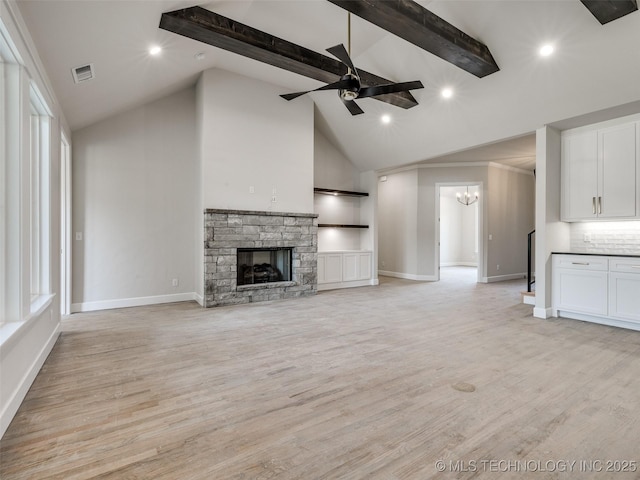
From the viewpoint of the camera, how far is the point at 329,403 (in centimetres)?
232

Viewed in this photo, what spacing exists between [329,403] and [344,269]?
517 cm

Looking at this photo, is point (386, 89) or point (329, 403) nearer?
point (329, 403)

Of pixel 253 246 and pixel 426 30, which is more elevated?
pixel 426 30

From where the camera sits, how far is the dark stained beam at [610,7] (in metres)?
3.09

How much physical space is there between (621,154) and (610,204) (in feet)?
2.10

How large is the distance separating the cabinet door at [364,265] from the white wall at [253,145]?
1.86 m

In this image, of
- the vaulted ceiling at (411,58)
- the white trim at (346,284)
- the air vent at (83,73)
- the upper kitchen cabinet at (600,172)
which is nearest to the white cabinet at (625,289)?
the upper kitchen cabinet at (600,172)

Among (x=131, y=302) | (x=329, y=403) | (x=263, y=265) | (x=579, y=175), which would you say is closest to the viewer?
(x=329, y=403)

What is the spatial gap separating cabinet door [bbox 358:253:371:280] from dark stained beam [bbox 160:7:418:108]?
3411 mm

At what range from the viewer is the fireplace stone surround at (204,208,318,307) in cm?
548

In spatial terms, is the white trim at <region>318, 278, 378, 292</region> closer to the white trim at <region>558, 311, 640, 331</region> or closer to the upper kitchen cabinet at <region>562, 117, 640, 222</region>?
the white trim at <region>558, 311, 640, 331</region>

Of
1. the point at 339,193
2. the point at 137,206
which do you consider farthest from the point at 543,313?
the point at 137,206

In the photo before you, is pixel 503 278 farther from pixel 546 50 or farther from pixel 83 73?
pixel 83 73

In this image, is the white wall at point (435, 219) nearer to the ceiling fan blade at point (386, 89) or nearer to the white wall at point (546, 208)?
the white wall at point (546, 208)
